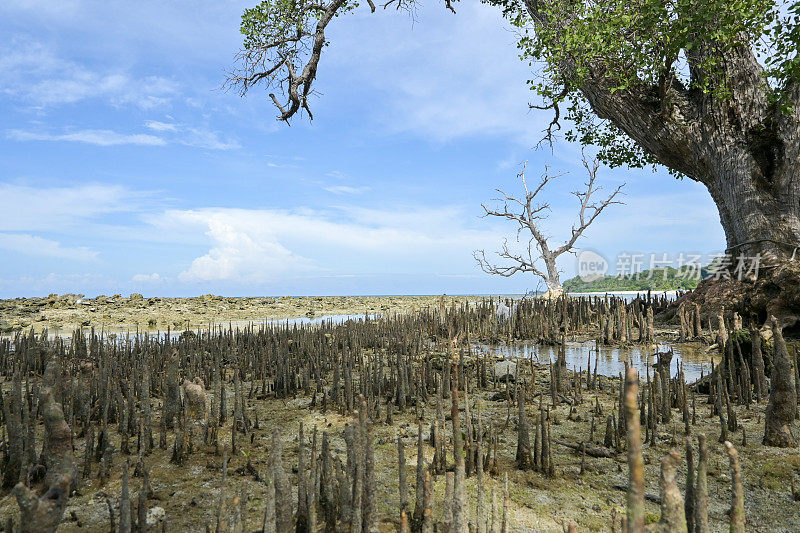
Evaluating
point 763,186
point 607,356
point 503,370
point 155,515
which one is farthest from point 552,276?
point 155,515

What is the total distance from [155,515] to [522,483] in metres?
2.63

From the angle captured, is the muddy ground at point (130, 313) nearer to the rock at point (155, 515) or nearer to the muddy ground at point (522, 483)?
the muddy ground at point (522, 483)

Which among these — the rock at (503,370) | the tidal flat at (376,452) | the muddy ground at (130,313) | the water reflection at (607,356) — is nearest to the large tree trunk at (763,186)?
the water reflection at (607,356)

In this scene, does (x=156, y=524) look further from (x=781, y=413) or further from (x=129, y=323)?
(x=129, y=323)

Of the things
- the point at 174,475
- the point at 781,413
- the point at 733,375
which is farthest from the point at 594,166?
the point at 174,475

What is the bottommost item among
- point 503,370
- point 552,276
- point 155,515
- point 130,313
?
point 155,515

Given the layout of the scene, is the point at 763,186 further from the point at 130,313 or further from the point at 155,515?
the point at 130,313

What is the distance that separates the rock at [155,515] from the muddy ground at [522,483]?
5cm

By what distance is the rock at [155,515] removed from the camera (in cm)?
308

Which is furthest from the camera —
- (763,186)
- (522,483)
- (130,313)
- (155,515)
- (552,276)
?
(552,276)

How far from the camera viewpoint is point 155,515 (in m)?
3.16

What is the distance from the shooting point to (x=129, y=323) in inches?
679

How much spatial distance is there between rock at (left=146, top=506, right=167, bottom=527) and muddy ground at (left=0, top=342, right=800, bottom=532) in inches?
1.9

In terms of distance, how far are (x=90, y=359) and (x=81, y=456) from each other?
15.1ft
